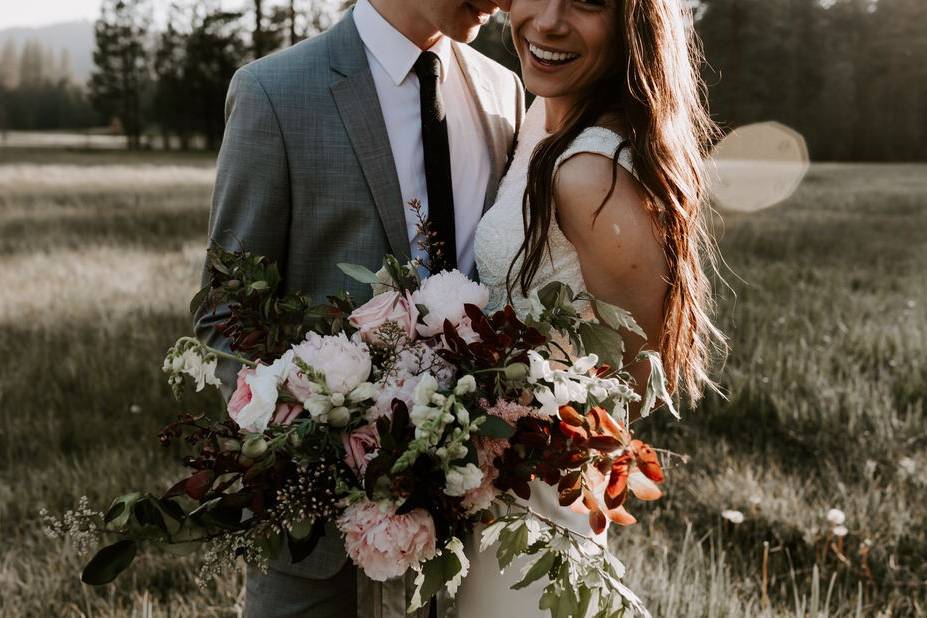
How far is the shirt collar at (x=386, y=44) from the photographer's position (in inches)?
101

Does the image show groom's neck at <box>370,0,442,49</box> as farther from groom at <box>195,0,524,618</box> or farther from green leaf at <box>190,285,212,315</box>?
green leaf at <box>190,285,212,315</box>

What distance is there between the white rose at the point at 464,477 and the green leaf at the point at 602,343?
0.35 m

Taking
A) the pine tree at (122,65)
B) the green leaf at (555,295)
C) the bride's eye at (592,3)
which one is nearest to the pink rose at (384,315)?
the green leaf at (555,295)

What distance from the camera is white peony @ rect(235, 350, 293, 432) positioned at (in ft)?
5.02

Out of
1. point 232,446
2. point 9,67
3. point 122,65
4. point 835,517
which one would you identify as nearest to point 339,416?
point 232,446

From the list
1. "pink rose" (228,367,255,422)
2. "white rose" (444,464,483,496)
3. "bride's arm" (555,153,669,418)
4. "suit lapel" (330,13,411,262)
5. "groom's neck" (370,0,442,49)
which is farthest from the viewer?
"groom's neck" (370,0,442,49)

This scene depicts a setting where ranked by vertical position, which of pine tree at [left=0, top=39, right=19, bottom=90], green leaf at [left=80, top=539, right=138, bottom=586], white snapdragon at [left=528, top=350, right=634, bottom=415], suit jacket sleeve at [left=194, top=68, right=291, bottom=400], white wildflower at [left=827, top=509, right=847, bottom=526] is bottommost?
white wildflower at [left=827, top=509, right=847, bottom=526]

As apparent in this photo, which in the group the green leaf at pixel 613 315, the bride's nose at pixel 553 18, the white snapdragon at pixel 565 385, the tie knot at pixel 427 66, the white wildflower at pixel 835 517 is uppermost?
the bride's nose at pixel 553 18

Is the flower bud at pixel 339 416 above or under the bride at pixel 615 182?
under

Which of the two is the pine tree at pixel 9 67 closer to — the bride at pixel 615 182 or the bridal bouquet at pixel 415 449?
the bride at pixel 615 182

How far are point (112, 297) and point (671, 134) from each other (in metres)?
6.67

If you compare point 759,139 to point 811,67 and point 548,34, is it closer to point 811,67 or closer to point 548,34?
point 811,67

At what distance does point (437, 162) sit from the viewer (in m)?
2.52

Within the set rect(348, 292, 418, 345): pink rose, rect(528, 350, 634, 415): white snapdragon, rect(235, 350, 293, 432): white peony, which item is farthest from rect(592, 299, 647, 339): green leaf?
rect(235, 350, 293, 432): white peony
